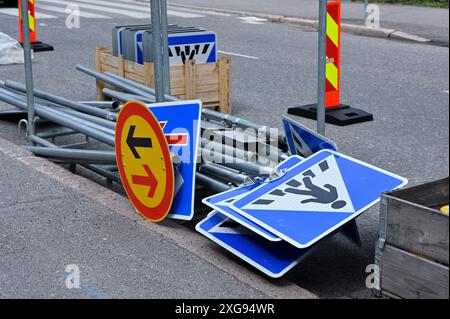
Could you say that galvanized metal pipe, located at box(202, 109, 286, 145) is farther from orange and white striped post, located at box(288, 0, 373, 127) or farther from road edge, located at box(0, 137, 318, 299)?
orange and white striped post, located at box(288, 0, 373, 127)

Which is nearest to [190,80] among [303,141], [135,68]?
[135,68]

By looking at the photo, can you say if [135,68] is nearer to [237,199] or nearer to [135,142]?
[135,142]

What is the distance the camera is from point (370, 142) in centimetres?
800

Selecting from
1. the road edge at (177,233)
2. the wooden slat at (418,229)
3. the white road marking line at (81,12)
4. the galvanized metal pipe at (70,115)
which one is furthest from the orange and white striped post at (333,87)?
the white road marking line at (81,12)

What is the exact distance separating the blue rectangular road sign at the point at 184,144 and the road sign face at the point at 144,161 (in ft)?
0.29

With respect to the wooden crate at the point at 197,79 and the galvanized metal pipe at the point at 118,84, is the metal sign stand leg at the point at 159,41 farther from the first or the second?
the wooden crate at the point at 197,79

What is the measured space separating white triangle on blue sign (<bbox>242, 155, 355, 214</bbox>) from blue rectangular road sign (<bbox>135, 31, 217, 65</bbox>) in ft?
13.6

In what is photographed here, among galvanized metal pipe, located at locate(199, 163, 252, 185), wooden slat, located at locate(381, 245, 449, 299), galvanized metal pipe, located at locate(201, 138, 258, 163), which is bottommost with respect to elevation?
wooden slat, located at locate(381, 245, 449, 299)

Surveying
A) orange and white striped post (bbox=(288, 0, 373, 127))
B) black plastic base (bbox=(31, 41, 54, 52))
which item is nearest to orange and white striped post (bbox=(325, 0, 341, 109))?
orange and white striped post (bbox=(288, 0, 373, 127))

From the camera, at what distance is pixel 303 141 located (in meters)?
5.60

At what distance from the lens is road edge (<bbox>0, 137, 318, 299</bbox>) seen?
4480 millimetres

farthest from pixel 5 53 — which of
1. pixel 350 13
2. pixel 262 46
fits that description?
pixel 350 13

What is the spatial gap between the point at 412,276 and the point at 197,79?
5.23 m
